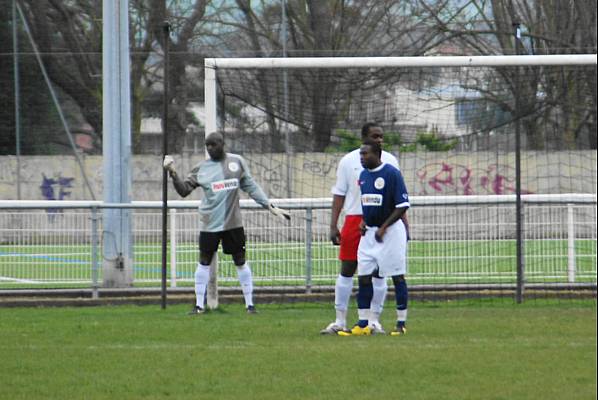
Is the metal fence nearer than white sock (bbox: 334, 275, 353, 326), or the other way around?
white sock (bbox: 334, 275, 353, 326)

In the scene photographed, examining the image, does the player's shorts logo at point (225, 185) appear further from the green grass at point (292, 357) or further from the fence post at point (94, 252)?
the fence post at point (94, 252)

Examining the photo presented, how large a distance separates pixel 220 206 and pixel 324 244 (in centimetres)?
322

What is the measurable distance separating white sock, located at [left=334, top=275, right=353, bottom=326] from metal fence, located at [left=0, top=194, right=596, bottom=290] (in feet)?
15.6

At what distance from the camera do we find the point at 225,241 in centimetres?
1518

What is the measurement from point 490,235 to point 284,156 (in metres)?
2.94

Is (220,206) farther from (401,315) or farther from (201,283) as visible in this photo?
(401,315)

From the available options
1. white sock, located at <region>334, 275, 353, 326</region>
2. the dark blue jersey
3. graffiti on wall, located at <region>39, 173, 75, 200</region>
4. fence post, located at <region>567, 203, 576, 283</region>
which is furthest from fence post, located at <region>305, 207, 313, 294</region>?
graffiti on wall, located at <region>39, 173, 75, 200</region>

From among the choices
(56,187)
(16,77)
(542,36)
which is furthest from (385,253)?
(16,77)

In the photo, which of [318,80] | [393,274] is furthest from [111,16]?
[393,274]

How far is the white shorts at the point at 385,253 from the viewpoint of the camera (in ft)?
40.5

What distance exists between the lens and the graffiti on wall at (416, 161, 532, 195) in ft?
63.5

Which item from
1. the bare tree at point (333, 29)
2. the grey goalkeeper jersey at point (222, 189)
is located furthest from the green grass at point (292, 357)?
the bare tree at point (333, 29)

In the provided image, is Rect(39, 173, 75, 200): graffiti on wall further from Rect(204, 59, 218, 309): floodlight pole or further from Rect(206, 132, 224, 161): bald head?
Rect(206, 132, 224, 161): bald head

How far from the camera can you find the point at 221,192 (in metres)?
15.0
